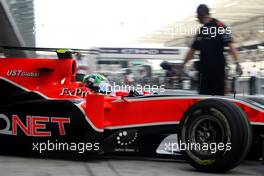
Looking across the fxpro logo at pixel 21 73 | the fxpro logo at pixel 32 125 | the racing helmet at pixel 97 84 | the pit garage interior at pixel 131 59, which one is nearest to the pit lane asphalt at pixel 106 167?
the pit garage interior at pixel 131 59

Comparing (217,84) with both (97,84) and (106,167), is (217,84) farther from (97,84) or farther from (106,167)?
(106,167)

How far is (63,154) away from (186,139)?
146 cm

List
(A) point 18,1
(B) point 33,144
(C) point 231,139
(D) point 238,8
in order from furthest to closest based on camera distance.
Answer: (D) point 238,8
(A) point 18,1
(B) point 33,144
(C) point 231,139

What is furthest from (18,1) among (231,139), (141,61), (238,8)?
(238,8)

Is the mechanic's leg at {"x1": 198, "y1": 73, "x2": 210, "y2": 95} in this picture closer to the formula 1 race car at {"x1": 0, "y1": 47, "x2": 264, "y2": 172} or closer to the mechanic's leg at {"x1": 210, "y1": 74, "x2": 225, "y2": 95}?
the mechanic's leg at {"x1": 210, "y1": 74, "x2": 225, "y2": 95}

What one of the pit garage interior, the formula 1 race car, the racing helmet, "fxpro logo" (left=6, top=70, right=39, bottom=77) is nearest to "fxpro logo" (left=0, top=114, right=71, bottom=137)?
the formula 1 race car

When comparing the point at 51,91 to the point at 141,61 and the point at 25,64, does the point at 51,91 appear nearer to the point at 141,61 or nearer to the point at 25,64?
the point at 25,64

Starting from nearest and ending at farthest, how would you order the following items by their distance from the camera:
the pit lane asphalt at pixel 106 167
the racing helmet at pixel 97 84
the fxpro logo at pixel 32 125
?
1. the pit lane asphalt at pixel 106 167
2. the fxpro logo at pixel 32 125
3. the racing helmet at pixel 97 84

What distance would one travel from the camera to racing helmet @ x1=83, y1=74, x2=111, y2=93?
5.11 metres

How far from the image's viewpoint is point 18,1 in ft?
35.3

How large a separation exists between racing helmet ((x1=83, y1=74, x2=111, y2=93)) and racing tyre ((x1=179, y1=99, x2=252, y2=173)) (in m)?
1.36

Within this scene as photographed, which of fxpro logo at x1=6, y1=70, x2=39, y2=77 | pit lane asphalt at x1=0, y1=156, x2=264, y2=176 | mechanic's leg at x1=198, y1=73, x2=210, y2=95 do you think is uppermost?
fxpro logo at x1=6, y1=70, x2=39, y2=77

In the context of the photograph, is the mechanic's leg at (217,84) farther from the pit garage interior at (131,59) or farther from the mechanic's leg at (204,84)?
the pit garage interior at (131,59)

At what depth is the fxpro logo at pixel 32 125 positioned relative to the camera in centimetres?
464
